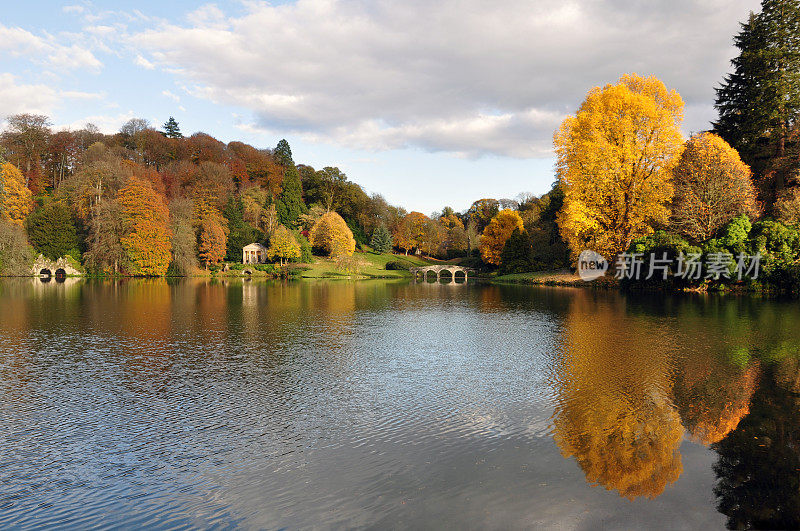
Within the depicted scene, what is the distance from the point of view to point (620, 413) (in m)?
9.53

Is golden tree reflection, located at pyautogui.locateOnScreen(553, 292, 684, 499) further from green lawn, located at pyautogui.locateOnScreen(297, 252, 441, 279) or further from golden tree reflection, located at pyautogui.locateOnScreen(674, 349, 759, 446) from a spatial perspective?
green lawn, located at pyautogui.locateOnScreen(297, 252, 441, 279)

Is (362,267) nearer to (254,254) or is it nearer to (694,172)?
(254,254)

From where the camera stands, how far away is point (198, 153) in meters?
104

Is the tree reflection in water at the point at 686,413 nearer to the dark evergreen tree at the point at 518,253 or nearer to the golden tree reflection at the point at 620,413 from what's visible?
the golden tree reflection at the point at 620,413

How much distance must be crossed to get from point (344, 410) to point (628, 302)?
88.8 ft

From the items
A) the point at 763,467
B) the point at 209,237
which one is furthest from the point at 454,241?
the point at 763,467

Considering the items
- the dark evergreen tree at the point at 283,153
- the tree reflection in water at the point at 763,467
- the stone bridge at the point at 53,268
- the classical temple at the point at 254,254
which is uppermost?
the dark evergreen tree at the point at 283,153

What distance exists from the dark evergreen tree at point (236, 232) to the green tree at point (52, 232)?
20.8 metres

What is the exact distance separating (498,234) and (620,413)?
7472 centimetres

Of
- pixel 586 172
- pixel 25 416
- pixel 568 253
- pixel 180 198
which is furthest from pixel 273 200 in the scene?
pixel 25 416

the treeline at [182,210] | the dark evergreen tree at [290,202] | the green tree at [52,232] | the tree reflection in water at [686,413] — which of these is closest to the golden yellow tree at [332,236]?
the treeline at [182,210]

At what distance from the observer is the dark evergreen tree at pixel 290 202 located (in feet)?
301

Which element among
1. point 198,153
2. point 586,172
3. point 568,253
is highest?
point 198,153

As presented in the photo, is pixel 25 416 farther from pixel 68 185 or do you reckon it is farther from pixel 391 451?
pixel 68 185
